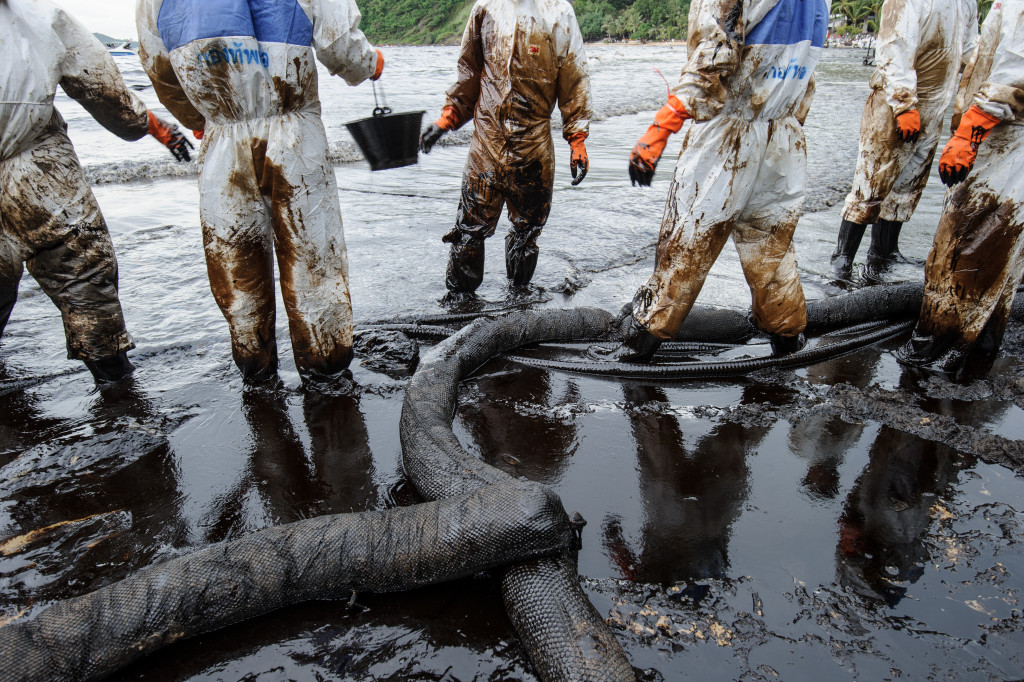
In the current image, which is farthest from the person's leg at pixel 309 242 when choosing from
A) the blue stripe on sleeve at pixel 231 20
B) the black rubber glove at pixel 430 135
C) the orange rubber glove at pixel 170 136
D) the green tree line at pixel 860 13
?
the green tree line at pixel 860 13

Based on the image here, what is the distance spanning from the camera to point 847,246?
5430 mm

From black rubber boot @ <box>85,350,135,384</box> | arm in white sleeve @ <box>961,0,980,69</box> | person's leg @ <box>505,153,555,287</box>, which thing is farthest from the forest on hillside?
black rubber boot @ <box>85,350,135,384</box>

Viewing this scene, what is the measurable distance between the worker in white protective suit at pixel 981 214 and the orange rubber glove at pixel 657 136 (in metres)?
1.32

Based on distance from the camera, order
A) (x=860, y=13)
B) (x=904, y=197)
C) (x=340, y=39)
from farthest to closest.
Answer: (x=860, y=13), (x=904, y=197), (x=340, y=39)

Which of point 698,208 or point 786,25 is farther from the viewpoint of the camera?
point 698,208

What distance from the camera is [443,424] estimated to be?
2.92 meters

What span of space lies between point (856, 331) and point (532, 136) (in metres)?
2.59

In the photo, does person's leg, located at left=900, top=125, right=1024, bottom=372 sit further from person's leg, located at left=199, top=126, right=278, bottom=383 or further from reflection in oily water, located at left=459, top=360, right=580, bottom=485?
person's leg, located at left=199, top=126, right=278, bottom=383

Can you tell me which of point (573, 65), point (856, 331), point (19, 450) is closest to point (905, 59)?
point (856, 331)

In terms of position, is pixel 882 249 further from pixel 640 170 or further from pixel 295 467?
pixel 295 467

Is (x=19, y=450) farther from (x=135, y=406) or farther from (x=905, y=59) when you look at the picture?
(x=905, y=59)

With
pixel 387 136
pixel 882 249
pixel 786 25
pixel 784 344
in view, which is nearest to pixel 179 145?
pixel 387 136

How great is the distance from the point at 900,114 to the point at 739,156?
1.89 metres

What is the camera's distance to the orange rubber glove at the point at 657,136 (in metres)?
3.10
